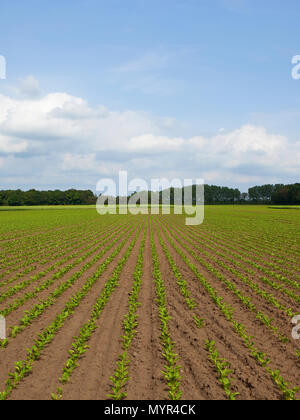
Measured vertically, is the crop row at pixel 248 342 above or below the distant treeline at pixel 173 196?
below

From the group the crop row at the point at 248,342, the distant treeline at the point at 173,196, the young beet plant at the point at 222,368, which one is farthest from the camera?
the distant treeline at the point at 173,196

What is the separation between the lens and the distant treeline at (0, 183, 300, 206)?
5240 inches

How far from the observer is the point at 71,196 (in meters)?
150

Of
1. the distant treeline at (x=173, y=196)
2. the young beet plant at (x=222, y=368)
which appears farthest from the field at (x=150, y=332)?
the distant treeline at (x=173, y=196)

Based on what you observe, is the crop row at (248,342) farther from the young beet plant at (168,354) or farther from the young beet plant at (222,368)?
the young beet plant at (168,354)

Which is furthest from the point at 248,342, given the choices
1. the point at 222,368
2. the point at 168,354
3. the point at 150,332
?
the point at 150,332

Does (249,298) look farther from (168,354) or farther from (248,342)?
(168,354)

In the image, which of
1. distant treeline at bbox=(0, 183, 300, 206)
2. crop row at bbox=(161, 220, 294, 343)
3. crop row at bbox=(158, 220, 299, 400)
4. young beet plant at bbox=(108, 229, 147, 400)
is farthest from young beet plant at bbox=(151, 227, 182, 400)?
distant treeline at bbox=(0, 183, 300, 206)

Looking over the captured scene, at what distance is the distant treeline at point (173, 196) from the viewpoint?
133 metres

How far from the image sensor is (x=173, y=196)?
168m

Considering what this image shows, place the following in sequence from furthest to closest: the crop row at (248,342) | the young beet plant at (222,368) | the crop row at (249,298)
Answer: the crop row at (249,298) < the crop row at (248,342) < the young beet plant at (222,368)

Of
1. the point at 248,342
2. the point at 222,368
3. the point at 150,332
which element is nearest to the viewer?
the point at 222,368
